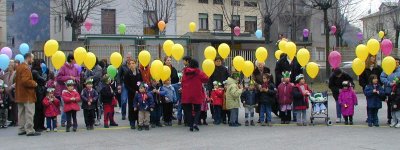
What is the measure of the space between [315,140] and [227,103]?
308 cm

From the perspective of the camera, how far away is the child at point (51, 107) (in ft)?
38.6

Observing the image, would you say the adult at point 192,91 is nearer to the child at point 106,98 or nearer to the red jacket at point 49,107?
the child at point 106,98

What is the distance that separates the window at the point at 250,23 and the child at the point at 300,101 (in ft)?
102

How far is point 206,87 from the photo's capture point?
1369 cm

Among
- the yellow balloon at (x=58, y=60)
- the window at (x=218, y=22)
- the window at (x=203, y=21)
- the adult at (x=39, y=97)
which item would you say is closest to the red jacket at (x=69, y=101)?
the adult at (x=39, y=97)

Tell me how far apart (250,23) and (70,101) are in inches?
1326

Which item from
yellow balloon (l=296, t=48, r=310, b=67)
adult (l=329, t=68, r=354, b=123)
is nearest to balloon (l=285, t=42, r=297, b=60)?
yellow balloon (l=296, t=48, r=310, b=67)

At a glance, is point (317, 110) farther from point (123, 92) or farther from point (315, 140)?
point (123, 92)

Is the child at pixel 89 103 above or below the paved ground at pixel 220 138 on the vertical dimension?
above

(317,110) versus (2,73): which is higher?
(2,73)

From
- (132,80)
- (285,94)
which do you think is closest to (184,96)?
(132,80)

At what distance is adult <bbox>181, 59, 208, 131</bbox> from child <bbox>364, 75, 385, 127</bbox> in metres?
4.10

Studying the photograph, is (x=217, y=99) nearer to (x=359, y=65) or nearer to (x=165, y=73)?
(x=165, y=73)

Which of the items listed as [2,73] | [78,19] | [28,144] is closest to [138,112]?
[28,144]
